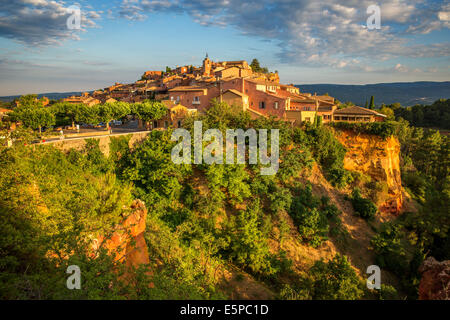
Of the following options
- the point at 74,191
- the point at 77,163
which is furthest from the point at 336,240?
the point at 77,163

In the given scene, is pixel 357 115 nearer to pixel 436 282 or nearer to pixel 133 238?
pixel 436 282

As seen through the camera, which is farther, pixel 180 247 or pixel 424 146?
pixel 424 146

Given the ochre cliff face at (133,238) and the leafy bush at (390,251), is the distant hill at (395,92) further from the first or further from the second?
the ochre cliff face at (133,238)

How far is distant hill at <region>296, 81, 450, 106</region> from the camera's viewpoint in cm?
14362

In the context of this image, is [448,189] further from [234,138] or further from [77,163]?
[77,163]

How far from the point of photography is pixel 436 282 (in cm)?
1441

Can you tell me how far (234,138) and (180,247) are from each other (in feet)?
51.1

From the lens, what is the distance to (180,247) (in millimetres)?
18016

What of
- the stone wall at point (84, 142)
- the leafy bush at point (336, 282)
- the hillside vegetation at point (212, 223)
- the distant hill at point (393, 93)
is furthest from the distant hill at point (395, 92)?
the leafy bush at point (336, 282)

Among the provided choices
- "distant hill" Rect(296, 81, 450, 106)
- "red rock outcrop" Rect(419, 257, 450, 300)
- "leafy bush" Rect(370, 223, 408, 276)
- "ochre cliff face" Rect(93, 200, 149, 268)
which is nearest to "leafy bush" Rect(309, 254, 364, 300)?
"red rock outcrop" Rect(419, 257, 450, 300)

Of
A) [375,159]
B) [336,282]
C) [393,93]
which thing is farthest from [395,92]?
[336,282]

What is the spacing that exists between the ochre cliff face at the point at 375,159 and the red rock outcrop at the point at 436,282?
19960mm

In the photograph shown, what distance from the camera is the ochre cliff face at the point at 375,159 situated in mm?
34469

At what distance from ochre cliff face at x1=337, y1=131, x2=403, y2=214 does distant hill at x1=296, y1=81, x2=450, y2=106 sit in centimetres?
11596
